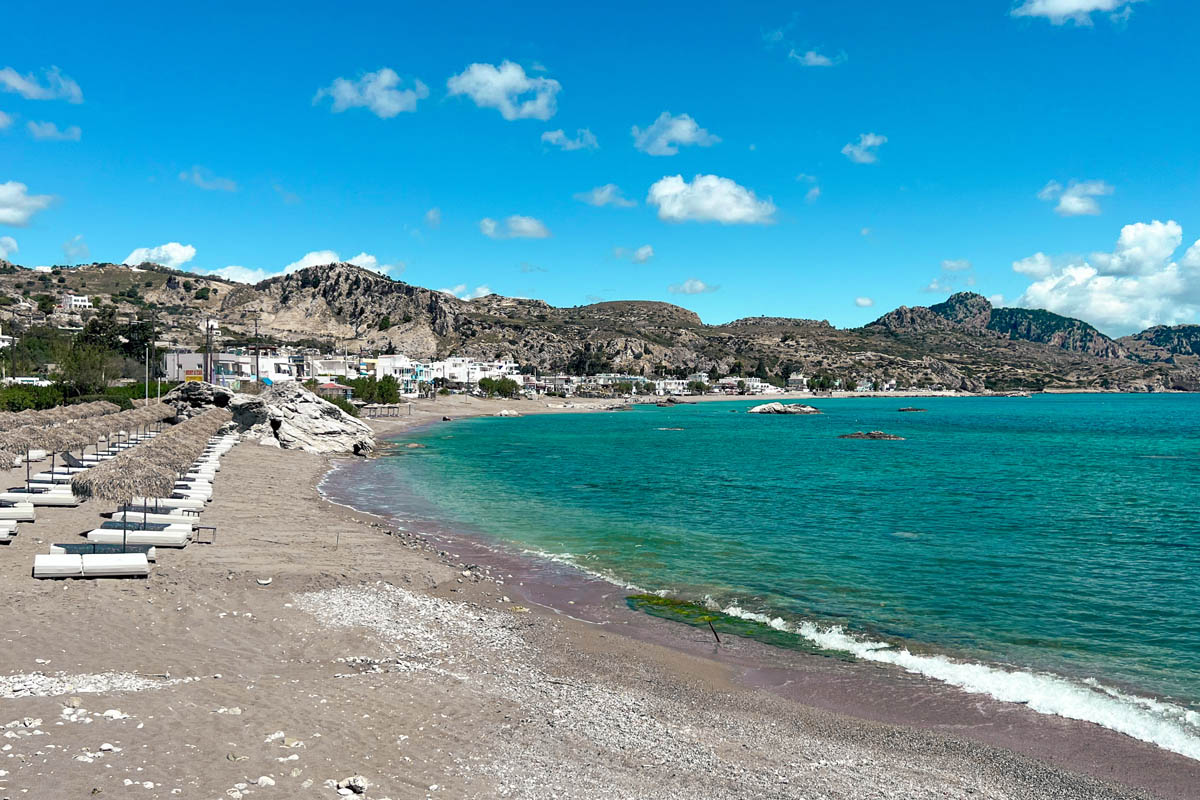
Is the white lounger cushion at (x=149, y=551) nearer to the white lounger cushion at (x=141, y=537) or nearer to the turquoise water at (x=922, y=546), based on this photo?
the white lounger cushion at (x=141, y=537)

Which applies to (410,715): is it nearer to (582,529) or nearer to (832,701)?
(832,701)

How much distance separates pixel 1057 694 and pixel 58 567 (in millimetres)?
20193

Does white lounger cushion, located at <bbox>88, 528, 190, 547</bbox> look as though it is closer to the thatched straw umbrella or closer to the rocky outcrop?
the thatched straw umbrella

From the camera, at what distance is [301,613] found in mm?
15398

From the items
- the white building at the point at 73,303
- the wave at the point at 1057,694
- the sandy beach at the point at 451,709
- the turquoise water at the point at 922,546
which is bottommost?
the turquoise water at the point at 922,546

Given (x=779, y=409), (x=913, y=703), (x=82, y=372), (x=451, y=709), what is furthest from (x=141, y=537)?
(x=779, y=409)

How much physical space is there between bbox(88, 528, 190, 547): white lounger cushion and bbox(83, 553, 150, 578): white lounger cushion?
2271mm

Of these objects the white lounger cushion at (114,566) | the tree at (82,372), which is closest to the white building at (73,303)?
the tree at (82,372)

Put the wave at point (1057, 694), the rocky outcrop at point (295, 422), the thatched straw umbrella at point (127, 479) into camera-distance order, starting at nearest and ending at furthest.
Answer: the wave at point (1057, 694) → the thatched straw umbrella at point (127, 479) → the rocky outcrop at point (295, 422)

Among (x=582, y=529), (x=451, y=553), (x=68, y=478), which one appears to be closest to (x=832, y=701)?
(x=451, y=553)

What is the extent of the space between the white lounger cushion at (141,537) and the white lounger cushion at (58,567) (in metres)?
2.18

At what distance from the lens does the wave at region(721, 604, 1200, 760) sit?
37.7 feet

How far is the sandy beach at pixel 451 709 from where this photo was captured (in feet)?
29.2

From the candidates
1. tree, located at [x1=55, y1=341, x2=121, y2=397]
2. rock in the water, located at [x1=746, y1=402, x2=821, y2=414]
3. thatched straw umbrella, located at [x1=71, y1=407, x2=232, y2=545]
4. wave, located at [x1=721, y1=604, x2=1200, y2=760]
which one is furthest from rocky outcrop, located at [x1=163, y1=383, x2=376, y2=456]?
rock in the water, located at [x1=746, y1=402, x2=821, y2=414]
